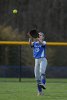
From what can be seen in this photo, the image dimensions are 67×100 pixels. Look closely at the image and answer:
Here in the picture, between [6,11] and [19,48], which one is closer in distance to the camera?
[19,48]

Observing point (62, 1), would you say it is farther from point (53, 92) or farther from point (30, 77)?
point (53, 92)

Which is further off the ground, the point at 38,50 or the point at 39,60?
the point at 38,50

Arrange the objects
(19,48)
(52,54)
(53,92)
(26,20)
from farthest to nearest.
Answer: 1. (26,20)
2. (52,54)
3. (19,48)
4. (53,92)

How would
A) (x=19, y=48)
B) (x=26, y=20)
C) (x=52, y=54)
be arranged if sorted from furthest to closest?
(x=26, y=20) → (x=52, y=54) → (x=19, y=48)

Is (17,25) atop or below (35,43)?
below

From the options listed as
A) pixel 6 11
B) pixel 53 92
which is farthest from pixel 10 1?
pixel 53 92

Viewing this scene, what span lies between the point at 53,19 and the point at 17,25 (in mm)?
1982

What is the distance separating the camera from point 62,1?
92.1 feet

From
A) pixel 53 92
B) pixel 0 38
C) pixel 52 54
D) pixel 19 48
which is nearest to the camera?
pixel 53 92

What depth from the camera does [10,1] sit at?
2814 cm

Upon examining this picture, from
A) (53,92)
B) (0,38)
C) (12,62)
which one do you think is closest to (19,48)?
(12,62)

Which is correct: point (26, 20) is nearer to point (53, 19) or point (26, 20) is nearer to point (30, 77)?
point (53, 19)

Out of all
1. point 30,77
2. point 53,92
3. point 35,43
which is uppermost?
point 35,43

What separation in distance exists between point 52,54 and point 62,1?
5939 mm
